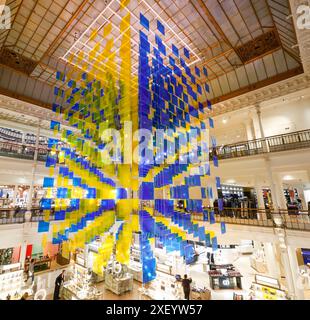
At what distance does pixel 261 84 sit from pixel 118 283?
12574 millimetres

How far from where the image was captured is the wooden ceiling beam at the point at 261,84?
910 centimetres

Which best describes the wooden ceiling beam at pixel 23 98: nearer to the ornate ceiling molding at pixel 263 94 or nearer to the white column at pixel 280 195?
the ornate ceiling molding at pixel 263 94

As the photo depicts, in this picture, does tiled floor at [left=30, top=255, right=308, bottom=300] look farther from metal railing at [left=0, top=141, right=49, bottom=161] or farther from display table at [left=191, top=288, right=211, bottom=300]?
metal railing at [left=0, top=141, right=49, bottom=161]

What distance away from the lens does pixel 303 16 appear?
5.56 meters

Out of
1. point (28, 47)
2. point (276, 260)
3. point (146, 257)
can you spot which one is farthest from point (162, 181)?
point (276, 260)

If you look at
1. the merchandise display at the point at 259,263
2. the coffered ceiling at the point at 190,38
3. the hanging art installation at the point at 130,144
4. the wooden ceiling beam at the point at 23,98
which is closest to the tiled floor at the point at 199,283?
the merchandise display at the point at 259,263

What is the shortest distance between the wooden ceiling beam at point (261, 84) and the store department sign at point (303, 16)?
3.61 meters

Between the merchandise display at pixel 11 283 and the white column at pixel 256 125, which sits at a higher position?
the white column at pixel 256 125

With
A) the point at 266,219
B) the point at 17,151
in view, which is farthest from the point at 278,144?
the point at 17,151

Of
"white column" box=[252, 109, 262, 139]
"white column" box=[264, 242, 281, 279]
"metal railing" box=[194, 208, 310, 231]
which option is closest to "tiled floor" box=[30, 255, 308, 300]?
"white column" box=[264, 242, 281, 279]

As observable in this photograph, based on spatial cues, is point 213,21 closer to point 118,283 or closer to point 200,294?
point 200,294

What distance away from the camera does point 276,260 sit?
11500 millimetres

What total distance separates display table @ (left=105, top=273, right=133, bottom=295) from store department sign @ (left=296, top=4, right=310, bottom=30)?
495 inches
